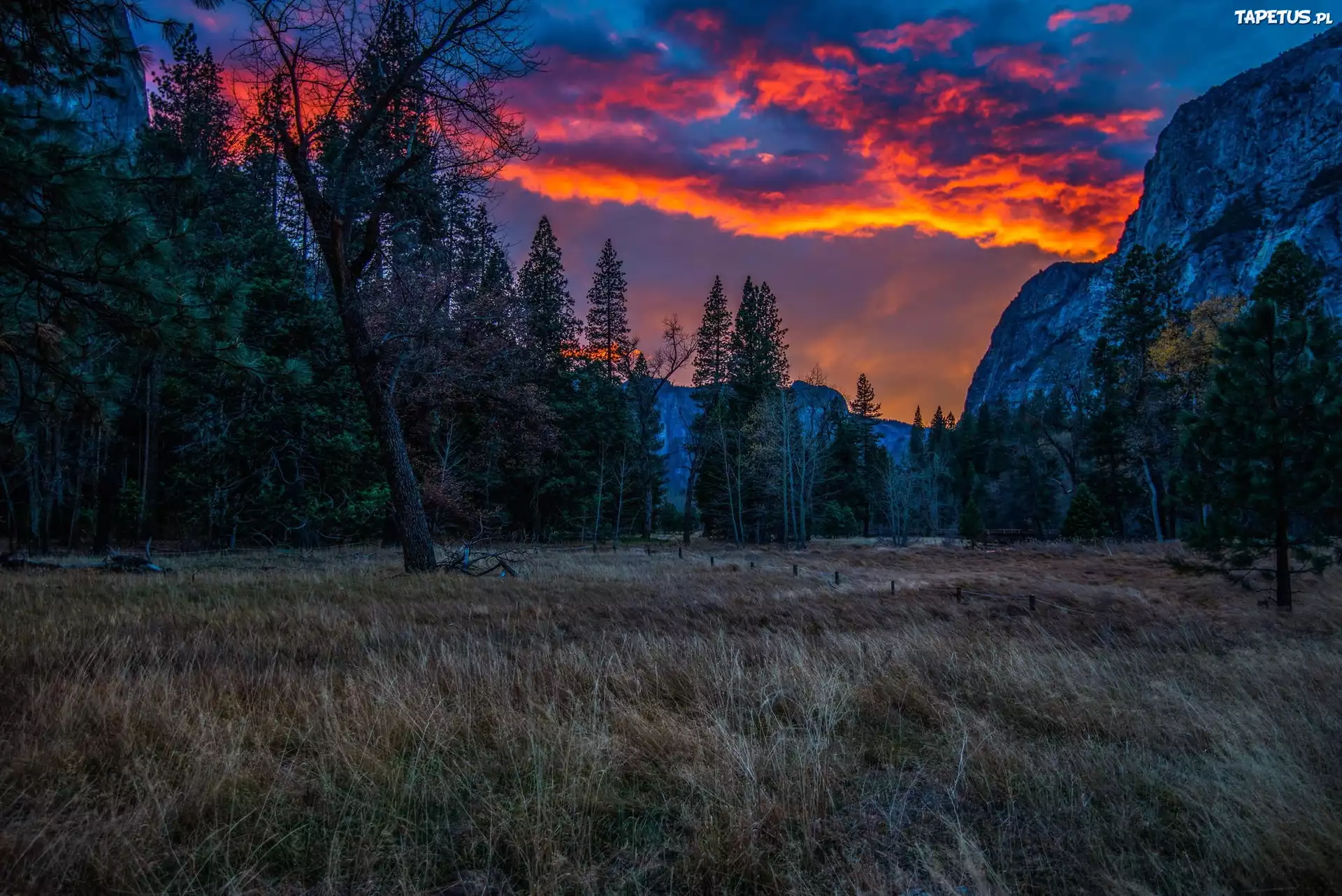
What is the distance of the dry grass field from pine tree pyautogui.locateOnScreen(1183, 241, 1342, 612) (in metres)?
6.21

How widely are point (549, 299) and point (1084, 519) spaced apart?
34.4 metres

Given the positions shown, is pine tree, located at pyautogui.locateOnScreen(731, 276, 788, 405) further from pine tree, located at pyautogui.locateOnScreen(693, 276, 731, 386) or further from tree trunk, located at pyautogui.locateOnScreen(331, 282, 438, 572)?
tree trunk, located at pyautogui.locateOnScreen(331, 282, 438, 572)

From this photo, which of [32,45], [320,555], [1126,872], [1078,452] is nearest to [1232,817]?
[1126,872]

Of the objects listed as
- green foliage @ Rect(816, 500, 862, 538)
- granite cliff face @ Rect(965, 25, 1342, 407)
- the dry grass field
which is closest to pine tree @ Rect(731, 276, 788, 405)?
green foliage @ Rect(816, 500, 862, 538)

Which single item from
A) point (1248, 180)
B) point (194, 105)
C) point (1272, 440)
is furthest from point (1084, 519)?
point (1248, 180)

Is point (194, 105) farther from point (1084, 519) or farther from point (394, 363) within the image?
point (1084, 519)

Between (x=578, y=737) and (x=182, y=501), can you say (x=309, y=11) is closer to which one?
(x=578, y=737)

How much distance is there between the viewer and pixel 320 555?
1580 centimetres

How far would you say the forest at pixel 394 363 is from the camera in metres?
4.83

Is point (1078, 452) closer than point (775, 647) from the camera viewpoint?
No

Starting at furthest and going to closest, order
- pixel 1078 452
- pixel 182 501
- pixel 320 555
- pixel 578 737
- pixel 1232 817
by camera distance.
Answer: pixel 1078 452 → pixel 182 501 → pixel 320 555 → pixel 578 737 → pixel 1232 817

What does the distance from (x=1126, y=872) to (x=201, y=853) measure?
331 centimetres

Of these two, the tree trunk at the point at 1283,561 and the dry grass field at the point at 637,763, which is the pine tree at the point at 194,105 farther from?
the tree trunk at the point at 1283,561

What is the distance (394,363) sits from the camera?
668 inches
